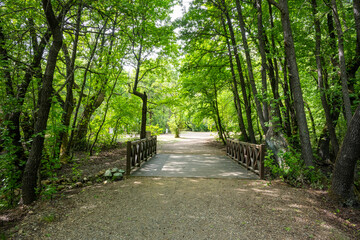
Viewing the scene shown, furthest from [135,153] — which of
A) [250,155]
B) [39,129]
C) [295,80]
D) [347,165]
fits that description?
[347,165]

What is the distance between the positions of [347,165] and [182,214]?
343 cm

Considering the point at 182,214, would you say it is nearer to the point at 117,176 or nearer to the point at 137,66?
the point at 117,176

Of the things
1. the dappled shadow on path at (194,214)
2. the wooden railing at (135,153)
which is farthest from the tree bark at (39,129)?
the wooden railing at (135,153)

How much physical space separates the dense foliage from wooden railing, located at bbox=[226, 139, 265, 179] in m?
0.40

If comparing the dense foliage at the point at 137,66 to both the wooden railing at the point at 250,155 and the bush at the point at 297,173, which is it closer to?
the bush at the point at 297,173

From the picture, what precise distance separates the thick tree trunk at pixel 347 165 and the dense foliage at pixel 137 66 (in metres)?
0.75

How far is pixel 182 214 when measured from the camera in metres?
3.12

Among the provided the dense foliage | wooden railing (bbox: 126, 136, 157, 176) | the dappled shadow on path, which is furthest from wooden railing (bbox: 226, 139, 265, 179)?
wooden railing (bbox: 126, 136, 157, 176)

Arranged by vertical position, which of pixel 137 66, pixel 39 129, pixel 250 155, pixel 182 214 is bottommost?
pixel 182 214

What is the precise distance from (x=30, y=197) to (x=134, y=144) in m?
2.85

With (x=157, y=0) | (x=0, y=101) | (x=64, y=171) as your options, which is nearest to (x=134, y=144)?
(x=64, y=171)

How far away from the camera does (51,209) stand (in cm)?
329

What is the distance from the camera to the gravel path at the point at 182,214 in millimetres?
2602

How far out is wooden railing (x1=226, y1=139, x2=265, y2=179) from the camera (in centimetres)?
520
